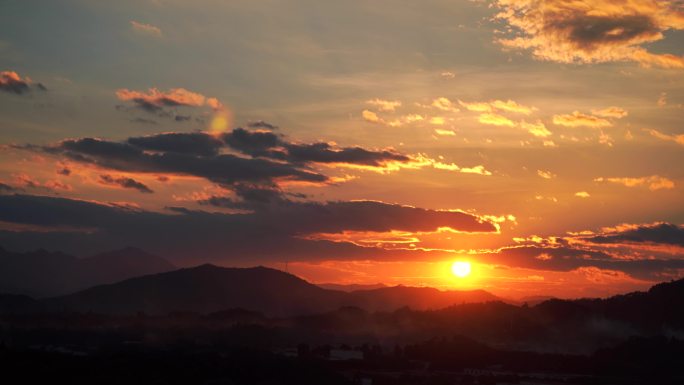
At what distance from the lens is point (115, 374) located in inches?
6890

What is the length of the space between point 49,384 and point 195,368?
1339 inches

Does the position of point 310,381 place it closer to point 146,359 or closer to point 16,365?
point 146,359

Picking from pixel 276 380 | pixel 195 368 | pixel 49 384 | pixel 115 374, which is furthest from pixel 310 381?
pixel 49 384

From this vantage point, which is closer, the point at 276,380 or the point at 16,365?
the point at 16,365

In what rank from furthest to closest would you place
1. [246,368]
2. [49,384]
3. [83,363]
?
[246,368], [83,363], [49,384]

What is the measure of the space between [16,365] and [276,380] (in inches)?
2335

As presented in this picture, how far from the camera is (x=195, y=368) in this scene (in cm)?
18800

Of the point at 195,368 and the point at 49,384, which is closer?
the point at 49,384

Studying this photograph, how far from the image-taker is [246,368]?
198250mm

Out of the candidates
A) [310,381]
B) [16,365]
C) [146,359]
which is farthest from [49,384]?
[310,381]

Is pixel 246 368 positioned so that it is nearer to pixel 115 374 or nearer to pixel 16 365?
pixel 115 374

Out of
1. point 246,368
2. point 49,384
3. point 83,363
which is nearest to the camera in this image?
point 49,384

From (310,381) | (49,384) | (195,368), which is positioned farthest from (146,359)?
(310,381)

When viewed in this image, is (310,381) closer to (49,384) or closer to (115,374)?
(115,374)
